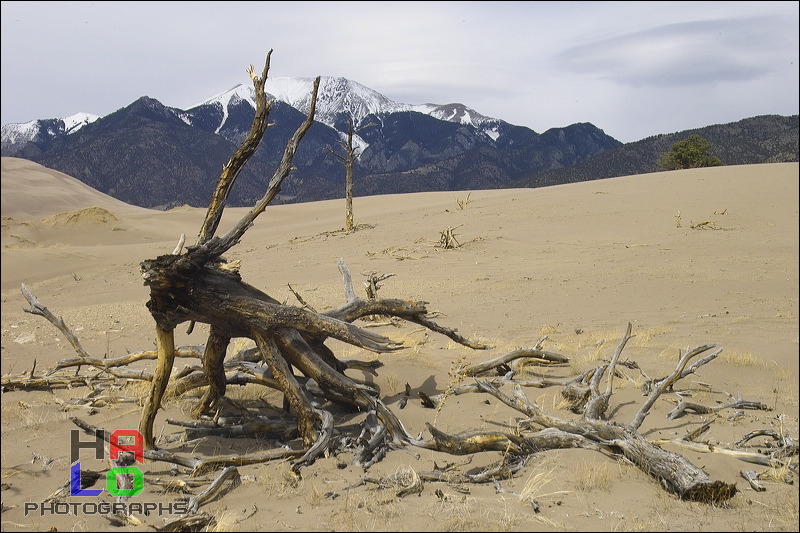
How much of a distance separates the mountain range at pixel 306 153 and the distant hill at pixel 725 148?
0.50ft

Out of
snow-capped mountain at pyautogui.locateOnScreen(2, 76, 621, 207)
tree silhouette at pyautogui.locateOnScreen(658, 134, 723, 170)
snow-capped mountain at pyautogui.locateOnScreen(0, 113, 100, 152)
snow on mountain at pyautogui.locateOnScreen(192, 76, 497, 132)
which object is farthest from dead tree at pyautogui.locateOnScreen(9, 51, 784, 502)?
snow on mountain at pyautogui.locateOnScreen(192, 76, 497, 132)

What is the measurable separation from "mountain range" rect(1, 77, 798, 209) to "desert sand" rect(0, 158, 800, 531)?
34918 millimetres

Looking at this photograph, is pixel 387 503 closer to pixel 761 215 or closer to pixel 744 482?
pixel 744 482

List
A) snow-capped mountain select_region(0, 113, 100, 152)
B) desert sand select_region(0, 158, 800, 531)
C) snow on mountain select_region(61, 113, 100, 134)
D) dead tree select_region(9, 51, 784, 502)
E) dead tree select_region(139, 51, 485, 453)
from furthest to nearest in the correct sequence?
snow on mountain select_region(61, 113, 100, 134) < snow-capped mountain select_region(0, 113, 100, 152) < dead tree select_region(139, 51, 485, 453) < dead tree select_region(9, 51, 784, 502) < desert sand select_region(0, 158, 800, 531)

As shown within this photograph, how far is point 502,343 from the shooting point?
25.2 ft

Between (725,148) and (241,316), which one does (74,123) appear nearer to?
(725,148)

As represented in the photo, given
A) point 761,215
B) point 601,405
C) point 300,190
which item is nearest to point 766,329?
point 601,405

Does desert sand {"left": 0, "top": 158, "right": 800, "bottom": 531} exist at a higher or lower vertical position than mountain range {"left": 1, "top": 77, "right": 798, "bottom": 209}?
lower

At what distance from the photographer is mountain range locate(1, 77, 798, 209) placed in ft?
211

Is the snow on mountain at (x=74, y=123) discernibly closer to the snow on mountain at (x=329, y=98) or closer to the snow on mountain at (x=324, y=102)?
the snow on mountain at (x=324, y=102)

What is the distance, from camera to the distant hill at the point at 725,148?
158ft

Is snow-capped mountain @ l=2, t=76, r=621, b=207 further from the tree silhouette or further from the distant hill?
the tree silhouette

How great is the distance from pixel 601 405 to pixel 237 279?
9.55ft

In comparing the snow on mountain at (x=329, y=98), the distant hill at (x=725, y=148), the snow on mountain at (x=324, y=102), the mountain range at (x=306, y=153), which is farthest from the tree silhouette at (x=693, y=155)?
the snow on mountain at (x=329, y=98)
